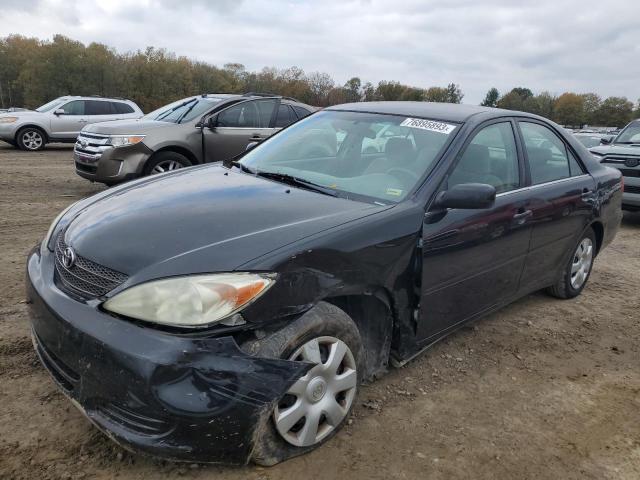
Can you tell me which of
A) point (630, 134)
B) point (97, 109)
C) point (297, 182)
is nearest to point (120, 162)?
point (297, 182)

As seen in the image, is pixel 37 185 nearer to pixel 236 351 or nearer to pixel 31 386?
pixel 31 386

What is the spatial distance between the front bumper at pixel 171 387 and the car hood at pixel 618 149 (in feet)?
27.5

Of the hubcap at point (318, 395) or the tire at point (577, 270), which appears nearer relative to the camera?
the hubcap at point (318, 395)

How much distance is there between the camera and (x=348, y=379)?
249 centimetres

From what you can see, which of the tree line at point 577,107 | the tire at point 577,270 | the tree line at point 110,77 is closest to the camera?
the tire at point 577,270

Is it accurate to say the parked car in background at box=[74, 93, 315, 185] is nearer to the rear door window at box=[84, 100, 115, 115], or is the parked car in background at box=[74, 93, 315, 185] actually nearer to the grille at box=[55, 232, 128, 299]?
the grille at box=[55, 232, 128, 299]

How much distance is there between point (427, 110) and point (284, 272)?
2005 millimetres

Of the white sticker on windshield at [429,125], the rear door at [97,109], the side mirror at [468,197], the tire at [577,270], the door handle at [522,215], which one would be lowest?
the tire at [577,270]

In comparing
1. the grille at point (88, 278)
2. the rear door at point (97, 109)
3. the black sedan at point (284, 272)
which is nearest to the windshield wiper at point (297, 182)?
the black sedan at point (284, 272)

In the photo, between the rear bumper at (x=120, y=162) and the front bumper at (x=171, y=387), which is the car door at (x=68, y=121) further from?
the front bumper at (x=171, y=387)

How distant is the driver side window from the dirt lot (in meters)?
1.18

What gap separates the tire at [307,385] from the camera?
216cm

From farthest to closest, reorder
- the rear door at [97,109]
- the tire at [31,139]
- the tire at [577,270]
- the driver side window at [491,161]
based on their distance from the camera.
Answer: the rear door at [97,109], the tire at [31,139], the tire at [577,270], the driver side window at [491,161]

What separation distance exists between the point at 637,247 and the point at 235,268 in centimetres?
677
